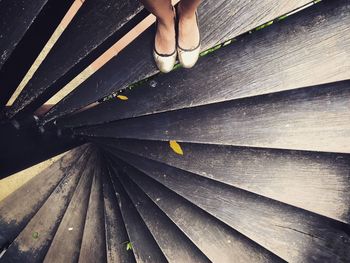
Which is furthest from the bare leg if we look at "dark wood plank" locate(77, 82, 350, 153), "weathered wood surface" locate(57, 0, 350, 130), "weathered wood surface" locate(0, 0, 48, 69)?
"weathered wood surface" locate(0, 0, 48, 69)

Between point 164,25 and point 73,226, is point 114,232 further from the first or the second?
point 164,25

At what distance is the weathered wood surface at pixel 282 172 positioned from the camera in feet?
6.87

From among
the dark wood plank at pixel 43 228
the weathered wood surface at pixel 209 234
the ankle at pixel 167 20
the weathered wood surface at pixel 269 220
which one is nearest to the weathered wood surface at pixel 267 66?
the ankle at pixel 167 20

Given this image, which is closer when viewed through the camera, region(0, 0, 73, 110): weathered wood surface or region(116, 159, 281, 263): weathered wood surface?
region(0, 0, 73, 110): weathered wood surface

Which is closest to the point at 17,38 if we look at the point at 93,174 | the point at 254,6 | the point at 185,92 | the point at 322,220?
the point at 185,92

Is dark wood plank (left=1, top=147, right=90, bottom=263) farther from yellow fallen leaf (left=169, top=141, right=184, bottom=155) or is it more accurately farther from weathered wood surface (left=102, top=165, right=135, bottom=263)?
yellow fallen leaf (left=169, top=141, right=184, bottom=155)

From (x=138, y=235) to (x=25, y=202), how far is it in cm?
109

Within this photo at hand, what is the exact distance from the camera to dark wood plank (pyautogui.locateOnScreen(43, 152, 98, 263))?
8.96ft

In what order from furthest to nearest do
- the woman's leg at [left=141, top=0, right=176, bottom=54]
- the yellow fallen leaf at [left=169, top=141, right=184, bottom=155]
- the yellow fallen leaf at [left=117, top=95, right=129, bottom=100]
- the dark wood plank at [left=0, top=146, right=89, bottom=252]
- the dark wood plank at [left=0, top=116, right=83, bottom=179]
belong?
the dark wood plank at [left=0, top=146, right=89, bottom=252] → the yellow fallen leaf at [left=169, top=141, right=184, bottom=155] → the yellow fallen leaf at [left=117, top=95, right=129, bottom=100] → the dark wood plank at [left=0, top=116, right=83, bottom=179] → the woman's leg at [left=141, top=0, right=176, bottom=54]

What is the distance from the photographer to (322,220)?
2238mm

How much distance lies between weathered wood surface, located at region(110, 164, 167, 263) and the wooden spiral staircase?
0.01m

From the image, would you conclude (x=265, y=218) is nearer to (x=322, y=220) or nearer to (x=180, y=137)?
(x=322, y=220)

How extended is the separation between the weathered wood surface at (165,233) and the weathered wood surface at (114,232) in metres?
0.20

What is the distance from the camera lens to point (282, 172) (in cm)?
217
